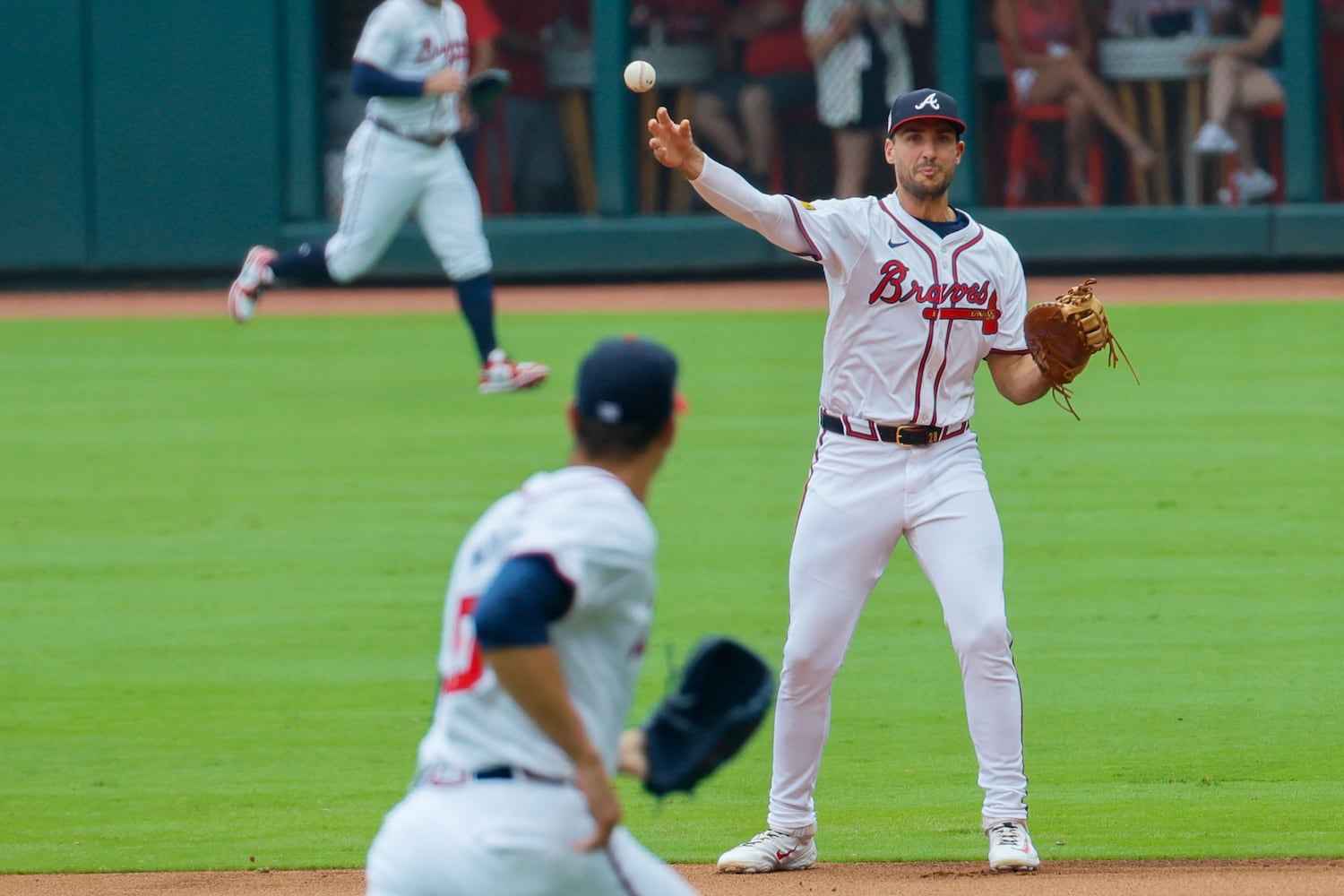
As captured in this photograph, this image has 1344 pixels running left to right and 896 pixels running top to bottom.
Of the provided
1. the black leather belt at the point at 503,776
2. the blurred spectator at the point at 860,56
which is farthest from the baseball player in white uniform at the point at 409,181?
the black leather belt at the point at 503,776

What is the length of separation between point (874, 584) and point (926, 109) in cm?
111

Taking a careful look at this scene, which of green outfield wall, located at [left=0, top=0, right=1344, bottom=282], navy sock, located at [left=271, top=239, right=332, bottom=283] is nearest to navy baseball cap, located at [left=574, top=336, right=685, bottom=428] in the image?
navy sock, located at [left=271, top=239, right=332, bottom=283]

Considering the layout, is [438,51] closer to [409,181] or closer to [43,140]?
[409,181]

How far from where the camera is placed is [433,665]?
253 inches

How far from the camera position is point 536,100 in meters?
16.3

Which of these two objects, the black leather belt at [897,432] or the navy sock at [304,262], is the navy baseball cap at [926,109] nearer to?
the black leather belt at [897,432]

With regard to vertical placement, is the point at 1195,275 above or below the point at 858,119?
below

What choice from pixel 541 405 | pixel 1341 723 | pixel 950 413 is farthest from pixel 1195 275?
pixel 950 413

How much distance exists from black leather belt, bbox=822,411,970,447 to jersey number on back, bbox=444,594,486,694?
6.49ft

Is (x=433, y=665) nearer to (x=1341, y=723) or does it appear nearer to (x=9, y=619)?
(x=9, y=619)

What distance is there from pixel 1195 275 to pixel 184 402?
807cm

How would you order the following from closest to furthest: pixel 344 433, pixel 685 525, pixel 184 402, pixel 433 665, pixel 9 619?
1. pixel 433 665
2. pixel 9 619
3. pixel 685 525
4. pixel 344 433
5. pixel 184 402

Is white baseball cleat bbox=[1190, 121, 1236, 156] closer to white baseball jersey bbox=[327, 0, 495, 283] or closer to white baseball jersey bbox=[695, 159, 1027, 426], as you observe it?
white baseball jersey bbox=[327, 0, 495, 283]

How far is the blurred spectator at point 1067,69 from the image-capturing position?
1555 centimetres
